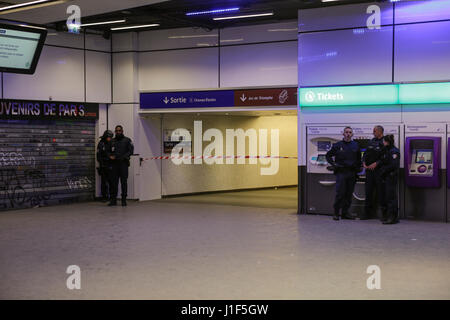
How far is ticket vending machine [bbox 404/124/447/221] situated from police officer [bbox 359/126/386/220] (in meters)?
0.50

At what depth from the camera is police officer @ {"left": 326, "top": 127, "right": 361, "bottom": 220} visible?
11.4 metres

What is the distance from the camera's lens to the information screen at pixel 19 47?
10.1 m

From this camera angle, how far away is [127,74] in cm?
1508

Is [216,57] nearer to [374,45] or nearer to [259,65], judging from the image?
[259,65]

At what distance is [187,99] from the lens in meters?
14.6

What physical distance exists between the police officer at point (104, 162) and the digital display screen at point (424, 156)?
6.39 metres

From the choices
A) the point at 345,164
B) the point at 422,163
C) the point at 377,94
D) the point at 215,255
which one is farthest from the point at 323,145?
the point at 215,255

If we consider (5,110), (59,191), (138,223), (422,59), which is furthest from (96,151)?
(422,59)

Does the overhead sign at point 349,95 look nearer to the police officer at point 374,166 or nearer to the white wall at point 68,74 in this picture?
the police officer at point 374,166

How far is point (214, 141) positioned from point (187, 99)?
111 inches

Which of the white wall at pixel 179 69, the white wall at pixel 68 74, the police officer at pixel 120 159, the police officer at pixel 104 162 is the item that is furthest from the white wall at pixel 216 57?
the police officer at pixel 120 159

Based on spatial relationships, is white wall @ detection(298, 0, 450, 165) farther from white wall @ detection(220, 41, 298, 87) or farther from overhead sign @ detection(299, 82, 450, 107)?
white wall @ detection(220, 41, 298, 87)

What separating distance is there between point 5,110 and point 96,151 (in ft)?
8.52

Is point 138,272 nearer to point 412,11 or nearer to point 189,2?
point 189,2
